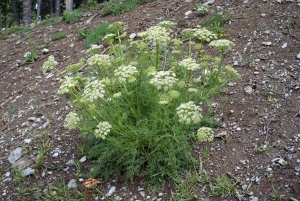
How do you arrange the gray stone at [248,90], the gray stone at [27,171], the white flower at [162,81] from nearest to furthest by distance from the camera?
the white flower at [162,81] < the gray stone at [27,171] < the gray stone at [248,90]

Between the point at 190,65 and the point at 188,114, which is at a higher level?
the point at 190,65

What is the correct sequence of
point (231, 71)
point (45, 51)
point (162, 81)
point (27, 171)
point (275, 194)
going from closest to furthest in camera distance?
point (162, 81) → point (275, 194) → point (231, 71) → point (27, 171) → point (45, 51)

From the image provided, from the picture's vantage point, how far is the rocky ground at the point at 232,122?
3.76 metres

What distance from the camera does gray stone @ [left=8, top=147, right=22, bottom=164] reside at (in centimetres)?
458

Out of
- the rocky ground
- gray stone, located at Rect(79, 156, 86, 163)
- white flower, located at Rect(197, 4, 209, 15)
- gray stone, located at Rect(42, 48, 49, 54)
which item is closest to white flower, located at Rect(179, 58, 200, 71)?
the rocky ground

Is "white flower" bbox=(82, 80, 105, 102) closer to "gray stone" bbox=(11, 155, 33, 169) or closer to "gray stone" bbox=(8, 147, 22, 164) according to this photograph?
"gray stone" bbox=(11, 155, 33, 169)

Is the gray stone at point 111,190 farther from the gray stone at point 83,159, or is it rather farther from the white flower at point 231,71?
the white flower at point 231,71

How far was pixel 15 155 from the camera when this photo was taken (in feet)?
15.3

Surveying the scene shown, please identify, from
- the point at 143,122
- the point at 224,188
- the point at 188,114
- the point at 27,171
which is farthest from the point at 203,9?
the point at 27,171

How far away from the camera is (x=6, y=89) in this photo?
258 inches

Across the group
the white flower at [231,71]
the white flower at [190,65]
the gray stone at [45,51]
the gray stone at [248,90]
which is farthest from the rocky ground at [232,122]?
the white flower at [190,65]

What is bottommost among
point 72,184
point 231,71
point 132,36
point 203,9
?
point 72,184

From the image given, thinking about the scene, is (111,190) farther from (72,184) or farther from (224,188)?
(224,188)

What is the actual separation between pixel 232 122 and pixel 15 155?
3.23m
